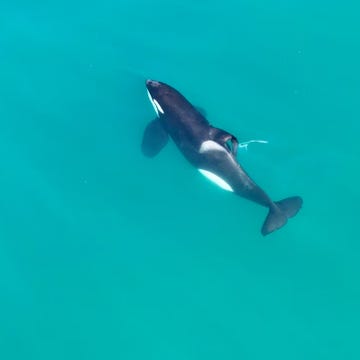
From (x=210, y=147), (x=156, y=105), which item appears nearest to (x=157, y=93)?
(x=156, y=105)

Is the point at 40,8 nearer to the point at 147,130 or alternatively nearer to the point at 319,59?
the point at 147,130

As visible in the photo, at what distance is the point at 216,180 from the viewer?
32.2 ft

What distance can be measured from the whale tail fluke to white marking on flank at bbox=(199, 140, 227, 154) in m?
1.38

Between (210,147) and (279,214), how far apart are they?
5.43 feet

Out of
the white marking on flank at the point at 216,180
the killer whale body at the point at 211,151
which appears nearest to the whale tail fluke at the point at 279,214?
the killer whale body at the point at 211,151

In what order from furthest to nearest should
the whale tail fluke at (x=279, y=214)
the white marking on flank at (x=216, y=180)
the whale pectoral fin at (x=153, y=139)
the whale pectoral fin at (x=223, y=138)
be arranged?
the whale pectoral fin at (x=153, y=139) < the white marking on flank at (x=216, y=180) < the whale tail fluke at (x=279, y=214) < the whale pectoral fin at (x=223, y=138)

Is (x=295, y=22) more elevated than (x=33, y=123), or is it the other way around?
(x=295, y=22)

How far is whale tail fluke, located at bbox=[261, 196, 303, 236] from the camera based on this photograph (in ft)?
31.4

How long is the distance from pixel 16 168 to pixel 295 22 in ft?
20.7

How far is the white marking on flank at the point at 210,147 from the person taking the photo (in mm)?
9297

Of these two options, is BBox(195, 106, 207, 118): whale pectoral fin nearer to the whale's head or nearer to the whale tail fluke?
the whale's head

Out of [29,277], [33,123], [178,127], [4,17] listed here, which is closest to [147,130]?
[178,127]

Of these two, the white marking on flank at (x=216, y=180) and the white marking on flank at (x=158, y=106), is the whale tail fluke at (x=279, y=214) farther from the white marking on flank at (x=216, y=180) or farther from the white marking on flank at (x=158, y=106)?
the white marking on flank at (x=158, y=106)

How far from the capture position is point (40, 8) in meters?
12.2
